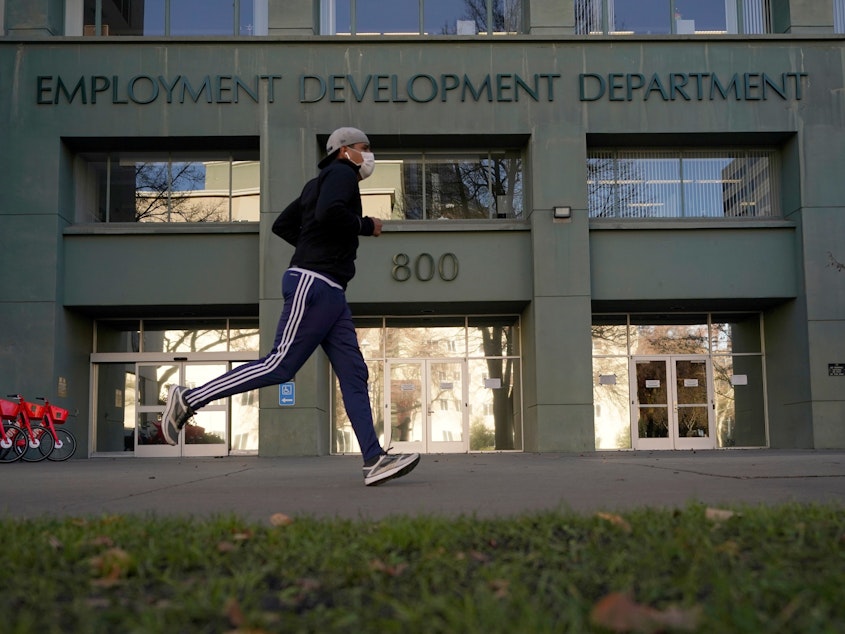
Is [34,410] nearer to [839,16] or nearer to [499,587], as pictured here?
[499,587]

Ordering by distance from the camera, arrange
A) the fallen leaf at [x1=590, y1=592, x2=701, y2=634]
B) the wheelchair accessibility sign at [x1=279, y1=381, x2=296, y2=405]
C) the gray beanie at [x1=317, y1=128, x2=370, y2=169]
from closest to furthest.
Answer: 1. the fallen leaf at [x1=590, y1=592, x2=701, y2=634]
2. the gray beanie at [x1=317, y1=128, x2=370, y2=169]
3. the wheelchair accessibility sign at [x1=279, y1=381, x2=296, y2=405]

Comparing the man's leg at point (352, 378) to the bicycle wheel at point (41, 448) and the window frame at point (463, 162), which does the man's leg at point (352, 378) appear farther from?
the window frame at point (463, 162)

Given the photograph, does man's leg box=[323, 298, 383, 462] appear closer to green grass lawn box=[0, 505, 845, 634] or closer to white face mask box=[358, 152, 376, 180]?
white face mask box=[358, 152, 376, 180]

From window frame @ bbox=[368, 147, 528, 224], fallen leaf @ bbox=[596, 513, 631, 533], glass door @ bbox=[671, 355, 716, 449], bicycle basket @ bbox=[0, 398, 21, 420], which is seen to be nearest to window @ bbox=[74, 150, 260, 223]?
window frame @ bbox=[368, 147, 528, 224]

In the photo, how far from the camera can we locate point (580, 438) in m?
18.6

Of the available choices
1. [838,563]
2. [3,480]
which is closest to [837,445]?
[3,480]

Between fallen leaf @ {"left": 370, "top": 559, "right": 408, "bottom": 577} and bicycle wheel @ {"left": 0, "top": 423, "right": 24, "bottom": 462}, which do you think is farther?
bicycle wheel @ {"left": 0, "top": 423, "right": 24, "bottom": 462}

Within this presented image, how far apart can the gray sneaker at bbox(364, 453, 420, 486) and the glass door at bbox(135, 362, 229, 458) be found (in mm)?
15405

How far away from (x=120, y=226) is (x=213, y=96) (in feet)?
10.7

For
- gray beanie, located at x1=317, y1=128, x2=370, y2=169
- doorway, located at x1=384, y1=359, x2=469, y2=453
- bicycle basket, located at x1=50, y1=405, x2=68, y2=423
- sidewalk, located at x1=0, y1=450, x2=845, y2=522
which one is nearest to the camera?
sidewalk, located at x1=0, y1=450, x2=845, y2=522

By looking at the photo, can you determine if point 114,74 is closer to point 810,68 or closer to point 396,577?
point 810,68

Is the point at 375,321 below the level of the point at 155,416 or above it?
above

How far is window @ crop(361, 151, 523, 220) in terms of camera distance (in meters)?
20.0

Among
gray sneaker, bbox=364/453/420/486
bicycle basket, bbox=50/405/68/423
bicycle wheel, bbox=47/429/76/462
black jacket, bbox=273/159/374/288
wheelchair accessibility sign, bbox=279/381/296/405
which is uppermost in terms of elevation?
black jacket, bbox=273/159/374/288
